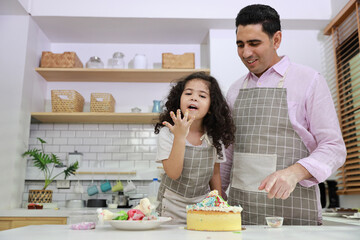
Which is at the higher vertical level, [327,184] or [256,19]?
[256,19]

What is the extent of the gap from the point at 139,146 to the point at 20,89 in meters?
1.35

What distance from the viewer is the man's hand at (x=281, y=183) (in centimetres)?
126

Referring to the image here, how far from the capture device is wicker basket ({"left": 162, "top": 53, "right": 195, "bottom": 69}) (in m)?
3.86

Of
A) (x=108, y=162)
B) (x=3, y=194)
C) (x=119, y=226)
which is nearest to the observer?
(x=119, y=226)

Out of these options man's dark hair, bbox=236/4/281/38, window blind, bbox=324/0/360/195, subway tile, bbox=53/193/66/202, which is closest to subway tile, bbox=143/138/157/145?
subway tile, bbox=53/193/66/202

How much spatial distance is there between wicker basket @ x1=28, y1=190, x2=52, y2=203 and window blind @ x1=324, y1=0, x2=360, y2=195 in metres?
2.77

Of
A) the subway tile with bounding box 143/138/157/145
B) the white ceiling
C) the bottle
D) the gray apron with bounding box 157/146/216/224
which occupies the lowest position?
the bottle

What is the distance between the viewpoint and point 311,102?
1.68 metres

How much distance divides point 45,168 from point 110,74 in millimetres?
1176

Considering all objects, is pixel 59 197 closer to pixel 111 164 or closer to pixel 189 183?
pixel 111 164

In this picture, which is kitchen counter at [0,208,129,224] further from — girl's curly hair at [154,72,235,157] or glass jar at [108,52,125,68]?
glass jar at [108,52,125,68]

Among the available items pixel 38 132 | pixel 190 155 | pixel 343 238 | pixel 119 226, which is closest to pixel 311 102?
pixel 190 155

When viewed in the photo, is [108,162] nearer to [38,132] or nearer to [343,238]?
[38,132]

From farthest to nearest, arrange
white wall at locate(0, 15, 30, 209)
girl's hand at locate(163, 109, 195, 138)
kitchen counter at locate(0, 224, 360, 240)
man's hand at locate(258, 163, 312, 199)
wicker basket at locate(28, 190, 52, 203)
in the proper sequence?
wicker basket at locate(28, 190, 52, 203) → white wall at locate(0, 15, 30, 209) → girl's hand at locate(163, 109, 195, 138) → man's hand at locate(258, 163, 312, 199) → kitchen counter at locate(0, 224, 360, 240)
